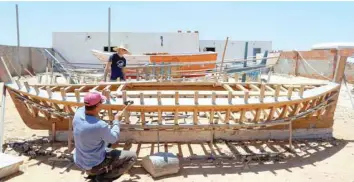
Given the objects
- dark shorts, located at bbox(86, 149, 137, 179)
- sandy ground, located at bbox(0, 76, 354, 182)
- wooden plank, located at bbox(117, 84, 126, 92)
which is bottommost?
sandy ground, located at bbox(0, 76, 354, 182)

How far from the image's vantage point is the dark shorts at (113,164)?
367 centimetres

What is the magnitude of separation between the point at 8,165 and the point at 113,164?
71.8 inches

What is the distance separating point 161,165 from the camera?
177 inches

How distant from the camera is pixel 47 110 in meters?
5.26

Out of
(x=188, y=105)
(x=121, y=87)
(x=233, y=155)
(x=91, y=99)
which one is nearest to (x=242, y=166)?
(x=233, y=155)

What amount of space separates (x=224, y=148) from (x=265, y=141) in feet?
3.52

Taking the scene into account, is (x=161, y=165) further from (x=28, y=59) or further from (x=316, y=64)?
(x=28, y=59)

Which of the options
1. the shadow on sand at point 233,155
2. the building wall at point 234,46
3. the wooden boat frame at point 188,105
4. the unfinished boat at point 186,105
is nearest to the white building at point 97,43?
the building wall at point 234,46

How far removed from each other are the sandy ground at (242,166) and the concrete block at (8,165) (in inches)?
4.0

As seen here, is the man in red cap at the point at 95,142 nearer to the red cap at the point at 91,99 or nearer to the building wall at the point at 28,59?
the red cap at the point at 91,99

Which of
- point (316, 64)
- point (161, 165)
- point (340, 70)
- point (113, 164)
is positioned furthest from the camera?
point (316, 64)

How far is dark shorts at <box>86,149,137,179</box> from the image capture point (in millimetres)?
3666

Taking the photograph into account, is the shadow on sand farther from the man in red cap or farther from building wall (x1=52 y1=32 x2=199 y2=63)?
building wall (x1=52 y1=32 x2=199 y2=63)

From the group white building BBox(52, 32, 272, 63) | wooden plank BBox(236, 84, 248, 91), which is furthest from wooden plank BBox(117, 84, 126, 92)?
white building BBox(52, 32, 272, 63)
